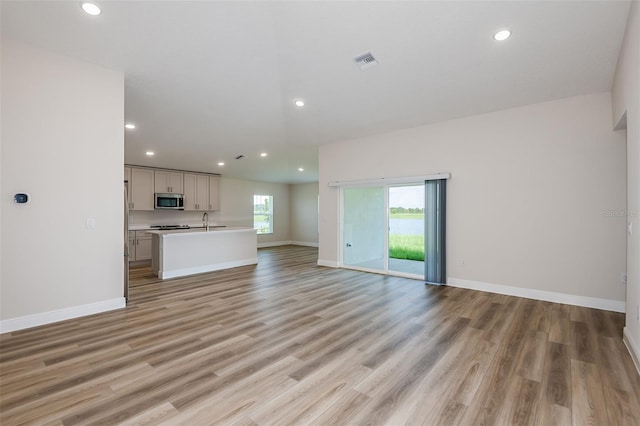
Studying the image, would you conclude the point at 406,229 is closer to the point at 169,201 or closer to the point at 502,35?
the point at 502,35

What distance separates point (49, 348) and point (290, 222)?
975cm

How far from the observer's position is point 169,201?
8555 mm

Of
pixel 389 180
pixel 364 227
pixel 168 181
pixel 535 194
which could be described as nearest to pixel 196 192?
pixel 168 181

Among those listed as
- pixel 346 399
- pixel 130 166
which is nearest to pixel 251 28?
pixel 346 399

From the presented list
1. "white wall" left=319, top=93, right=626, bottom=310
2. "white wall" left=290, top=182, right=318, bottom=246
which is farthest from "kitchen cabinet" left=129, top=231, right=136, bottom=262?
"white wall" left=319, top=93, right=626, bottom=310

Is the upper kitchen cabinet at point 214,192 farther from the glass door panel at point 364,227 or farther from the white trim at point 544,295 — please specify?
the white trim at point 544,295

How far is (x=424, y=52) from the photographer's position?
119 inches

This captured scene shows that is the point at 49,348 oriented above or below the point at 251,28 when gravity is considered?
below

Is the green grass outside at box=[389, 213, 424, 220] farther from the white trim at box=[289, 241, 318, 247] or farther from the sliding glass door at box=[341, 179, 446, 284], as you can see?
the white trim at box=[289, 241, 318, 247]

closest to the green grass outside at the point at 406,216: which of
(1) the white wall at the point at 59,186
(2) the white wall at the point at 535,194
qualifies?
(2) the white wall at the point at 535,194

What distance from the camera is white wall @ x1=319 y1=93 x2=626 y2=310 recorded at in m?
3.87

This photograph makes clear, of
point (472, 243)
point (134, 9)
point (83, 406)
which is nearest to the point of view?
point (83, 406)

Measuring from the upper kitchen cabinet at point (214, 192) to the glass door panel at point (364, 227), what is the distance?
206 inches

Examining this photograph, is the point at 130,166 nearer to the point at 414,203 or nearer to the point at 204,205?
the point at 204,205
